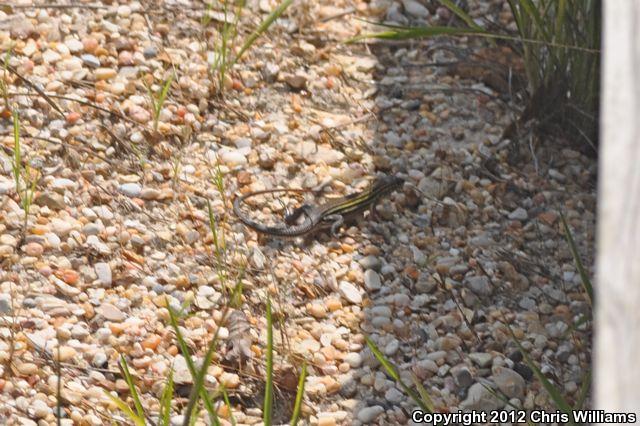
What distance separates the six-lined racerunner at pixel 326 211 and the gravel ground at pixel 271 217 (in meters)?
0.06

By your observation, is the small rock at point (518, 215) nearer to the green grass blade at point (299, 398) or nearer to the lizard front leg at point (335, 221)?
the lizard front leg at point (335, 221)

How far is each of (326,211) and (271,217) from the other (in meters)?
0.23

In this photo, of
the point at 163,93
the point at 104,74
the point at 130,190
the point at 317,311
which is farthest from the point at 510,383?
the point at 104,74

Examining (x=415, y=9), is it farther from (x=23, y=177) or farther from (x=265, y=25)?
(x=23, y=177)

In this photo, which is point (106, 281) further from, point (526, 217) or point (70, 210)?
point (526, 217)

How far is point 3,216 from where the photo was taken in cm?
370

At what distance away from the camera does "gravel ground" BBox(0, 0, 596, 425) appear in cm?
336

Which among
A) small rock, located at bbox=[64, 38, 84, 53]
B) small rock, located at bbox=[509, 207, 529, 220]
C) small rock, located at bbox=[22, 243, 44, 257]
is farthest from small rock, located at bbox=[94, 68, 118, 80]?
small rock, located at bbox=[509, 207, 529, 220]

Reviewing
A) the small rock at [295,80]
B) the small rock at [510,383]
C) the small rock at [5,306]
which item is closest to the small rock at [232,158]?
the small rock at [295,80]

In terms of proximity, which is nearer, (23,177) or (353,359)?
(353,359)

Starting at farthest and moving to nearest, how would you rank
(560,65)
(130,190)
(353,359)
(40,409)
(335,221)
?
(560,65) → (335,221) → (130,190) → (353,359) → (40,409)

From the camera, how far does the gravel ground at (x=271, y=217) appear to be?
11.0 feet

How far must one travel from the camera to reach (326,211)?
407cm

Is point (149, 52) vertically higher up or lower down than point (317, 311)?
higher up
